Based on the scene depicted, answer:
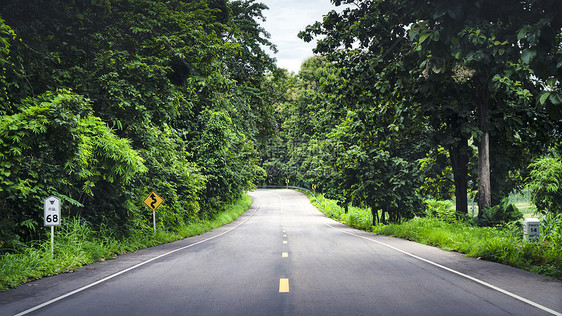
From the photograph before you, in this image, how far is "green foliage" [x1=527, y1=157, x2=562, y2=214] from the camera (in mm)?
22645

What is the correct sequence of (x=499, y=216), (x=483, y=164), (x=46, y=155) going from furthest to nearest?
(x=483, y=164)
(x=499, y=216)
(x=46, y=155)

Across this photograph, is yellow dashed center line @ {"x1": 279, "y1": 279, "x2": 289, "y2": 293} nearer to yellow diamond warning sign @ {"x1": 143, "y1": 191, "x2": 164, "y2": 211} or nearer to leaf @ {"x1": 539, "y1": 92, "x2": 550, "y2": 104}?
leaf @ {"x1": 539, "y1": 92, "x2": 550, "y2": 104}

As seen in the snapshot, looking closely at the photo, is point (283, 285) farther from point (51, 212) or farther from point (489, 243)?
point (489, 243)

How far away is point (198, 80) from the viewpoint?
20.2m

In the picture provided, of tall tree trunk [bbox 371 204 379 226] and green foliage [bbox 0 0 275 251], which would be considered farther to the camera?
tall tree trunk [bbox 371 204 379 226]

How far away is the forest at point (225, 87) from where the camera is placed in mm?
9859

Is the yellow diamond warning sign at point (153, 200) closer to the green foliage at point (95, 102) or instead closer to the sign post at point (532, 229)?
the green foliage at point (95, 102)

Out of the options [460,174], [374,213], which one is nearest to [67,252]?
[460,174]

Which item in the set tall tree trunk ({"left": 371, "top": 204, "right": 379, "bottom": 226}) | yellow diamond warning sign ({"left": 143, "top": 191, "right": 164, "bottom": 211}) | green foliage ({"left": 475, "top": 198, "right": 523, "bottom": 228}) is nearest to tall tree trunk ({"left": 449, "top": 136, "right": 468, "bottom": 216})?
green foliage ({"left": 475, "top": 198, "right": 523, "bottom": 228})

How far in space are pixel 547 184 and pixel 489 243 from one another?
1393 centimetres

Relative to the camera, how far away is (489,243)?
11.6 meters

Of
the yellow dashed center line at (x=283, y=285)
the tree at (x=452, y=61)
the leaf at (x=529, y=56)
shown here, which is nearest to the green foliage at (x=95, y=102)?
the tree at (x=452, y=61)

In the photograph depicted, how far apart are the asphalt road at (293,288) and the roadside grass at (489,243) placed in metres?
0.59

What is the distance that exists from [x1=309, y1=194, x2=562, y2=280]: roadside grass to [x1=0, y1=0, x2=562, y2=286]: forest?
539mm
